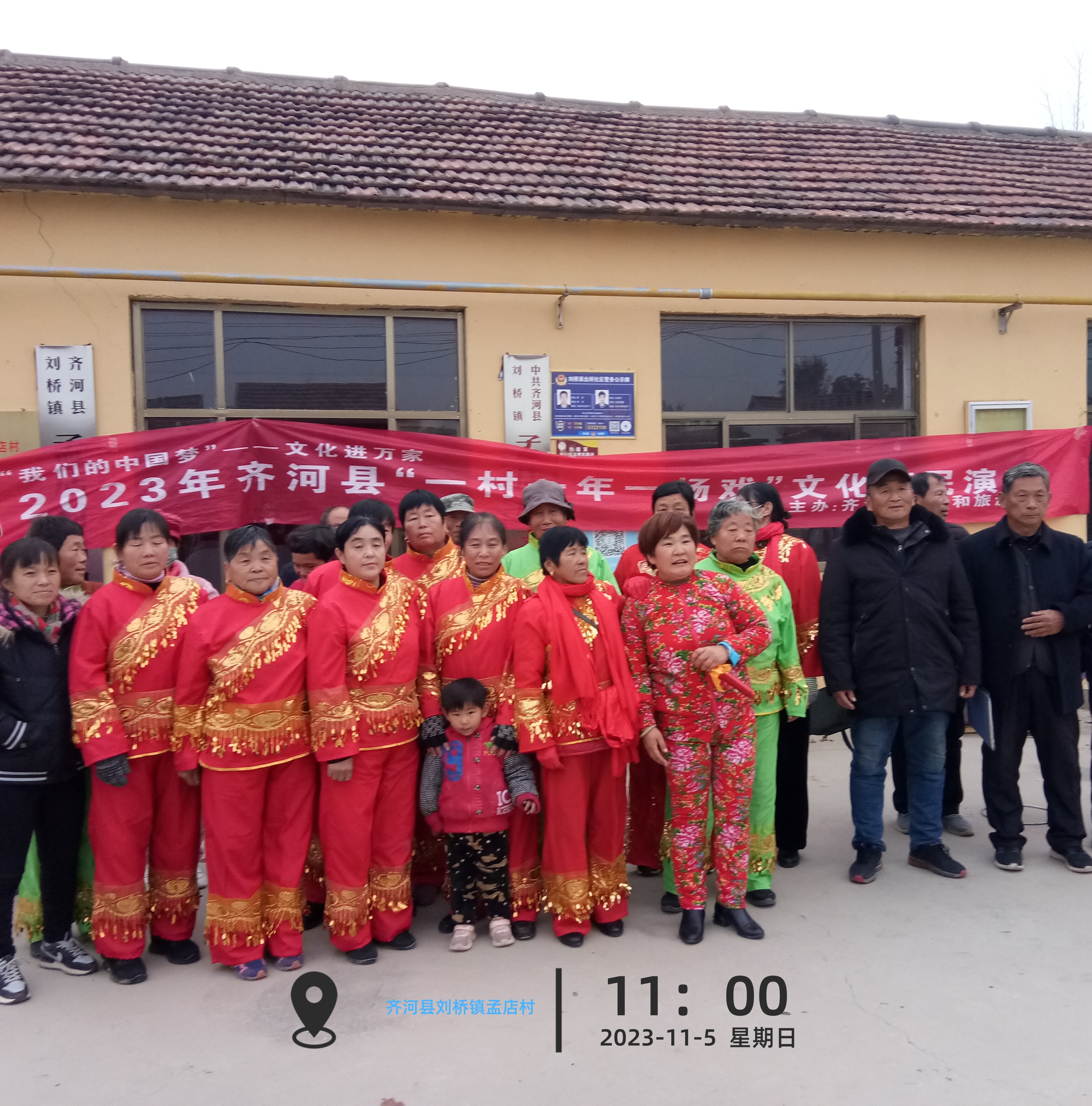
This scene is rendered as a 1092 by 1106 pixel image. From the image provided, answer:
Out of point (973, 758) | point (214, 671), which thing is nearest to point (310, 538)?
point (214, 671)

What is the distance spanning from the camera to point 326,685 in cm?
315

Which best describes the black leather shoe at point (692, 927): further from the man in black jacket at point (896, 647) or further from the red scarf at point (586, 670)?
the man in black jacket at point (896, 647)

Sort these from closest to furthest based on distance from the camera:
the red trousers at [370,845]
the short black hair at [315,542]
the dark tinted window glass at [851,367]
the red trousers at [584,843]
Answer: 1. the red trousers at [370,845]
2. the red trousers at [584,843]
3. the short black hair at [315,542]
4. the dark tinted window glass at [851,367]

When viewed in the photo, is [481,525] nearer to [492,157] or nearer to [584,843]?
[584,843]

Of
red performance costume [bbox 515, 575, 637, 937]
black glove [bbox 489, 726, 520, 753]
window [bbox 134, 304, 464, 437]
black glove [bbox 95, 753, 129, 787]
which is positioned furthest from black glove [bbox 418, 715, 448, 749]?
window [bbox 134, 304, 464, 437]

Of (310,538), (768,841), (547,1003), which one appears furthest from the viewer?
(310,538)

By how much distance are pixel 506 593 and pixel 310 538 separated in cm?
121

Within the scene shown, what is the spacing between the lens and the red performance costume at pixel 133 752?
121 inches

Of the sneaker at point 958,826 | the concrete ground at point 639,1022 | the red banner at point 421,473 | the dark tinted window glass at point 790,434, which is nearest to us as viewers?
the concrete ground at point 639,1022

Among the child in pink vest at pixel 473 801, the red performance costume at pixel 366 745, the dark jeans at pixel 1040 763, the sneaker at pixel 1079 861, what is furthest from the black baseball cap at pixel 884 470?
the red performance costume at pixel 366 745

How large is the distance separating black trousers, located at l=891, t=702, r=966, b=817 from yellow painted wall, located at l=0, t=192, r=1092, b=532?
2.86 meters

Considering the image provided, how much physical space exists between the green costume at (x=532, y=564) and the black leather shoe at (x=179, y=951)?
1880 millimetres

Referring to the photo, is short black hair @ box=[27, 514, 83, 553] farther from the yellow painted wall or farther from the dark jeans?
the dark jeans

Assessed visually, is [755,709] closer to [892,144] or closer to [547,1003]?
[547,1003]
